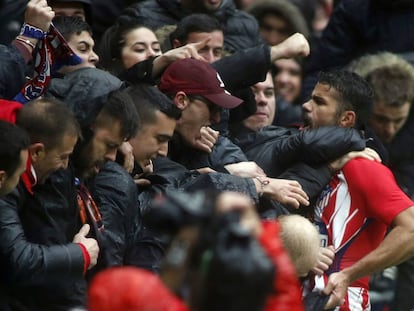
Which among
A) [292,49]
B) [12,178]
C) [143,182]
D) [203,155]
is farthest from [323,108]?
[12,178]

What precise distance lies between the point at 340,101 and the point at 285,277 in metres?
3.12

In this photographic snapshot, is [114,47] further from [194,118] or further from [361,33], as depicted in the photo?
[361,33]

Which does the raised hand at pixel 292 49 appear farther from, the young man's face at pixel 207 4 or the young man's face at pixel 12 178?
the young man's face at pixel 12 178

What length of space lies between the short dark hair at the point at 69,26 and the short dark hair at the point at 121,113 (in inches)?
35.6

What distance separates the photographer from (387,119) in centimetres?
815

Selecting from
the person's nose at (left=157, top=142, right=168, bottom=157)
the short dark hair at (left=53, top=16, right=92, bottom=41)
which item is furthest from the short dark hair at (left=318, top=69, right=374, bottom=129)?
the short dark hair at (left=53, top=16, right=92, bottom=41)

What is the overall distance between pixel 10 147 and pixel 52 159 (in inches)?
14.1

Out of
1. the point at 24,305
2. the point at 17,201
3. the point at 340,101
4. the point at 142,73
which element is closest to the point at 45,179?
the point at 17,201

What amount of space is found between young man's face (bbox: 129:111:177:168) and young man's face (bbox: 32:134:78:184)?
2.90 ft

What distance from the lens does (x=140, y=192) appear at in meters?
6.30

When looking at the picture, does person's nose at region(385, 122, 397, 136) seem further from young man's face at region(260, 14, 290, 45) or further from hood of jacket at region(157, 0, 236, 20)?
young man's face at region(260, 14, 290, 45)

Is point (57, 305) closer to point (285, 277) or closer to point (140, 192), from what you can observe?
point (140, 192)

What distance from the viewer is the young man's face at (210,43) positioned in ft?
24.6

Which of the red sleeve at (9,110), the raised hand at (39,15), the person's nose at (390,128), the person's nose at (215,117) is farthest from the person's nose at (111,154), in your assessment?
the person's nose at (390,128)
